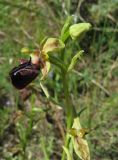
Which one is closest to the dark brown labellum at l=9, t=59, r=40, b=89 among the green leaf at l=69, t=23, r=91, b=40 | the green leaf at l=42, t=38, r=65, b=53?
the green leaf at l=42, t=38, r=65, b=53

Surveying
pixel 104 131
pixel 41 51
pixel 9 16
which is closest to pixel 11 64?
pixel 9 16

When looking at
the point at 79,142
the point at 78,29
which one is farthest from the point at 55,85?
the point at 78,29

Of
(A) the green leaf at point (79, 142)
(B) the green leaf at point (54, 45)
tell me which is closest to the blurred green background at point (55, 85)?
(A) the green leaf at point (79, 142)

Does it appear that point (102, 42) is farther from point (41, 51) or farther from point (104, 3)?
point (41, 51)

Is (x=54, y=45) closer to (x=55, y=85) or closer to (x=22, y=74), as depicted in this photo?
(x=22, y=74)

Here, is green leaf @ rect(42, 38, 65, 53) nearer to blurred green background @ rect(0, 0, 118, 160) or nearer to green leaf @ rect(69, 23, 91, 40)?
green leaf @ rect(69, 23, 91, 40)

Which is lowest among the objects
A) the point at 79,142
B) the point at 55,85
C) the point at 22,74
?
the point at 55,85

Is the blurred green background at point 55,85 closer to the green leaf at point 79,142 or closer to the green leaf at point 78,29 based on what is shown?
the green leaf at point 79,142
